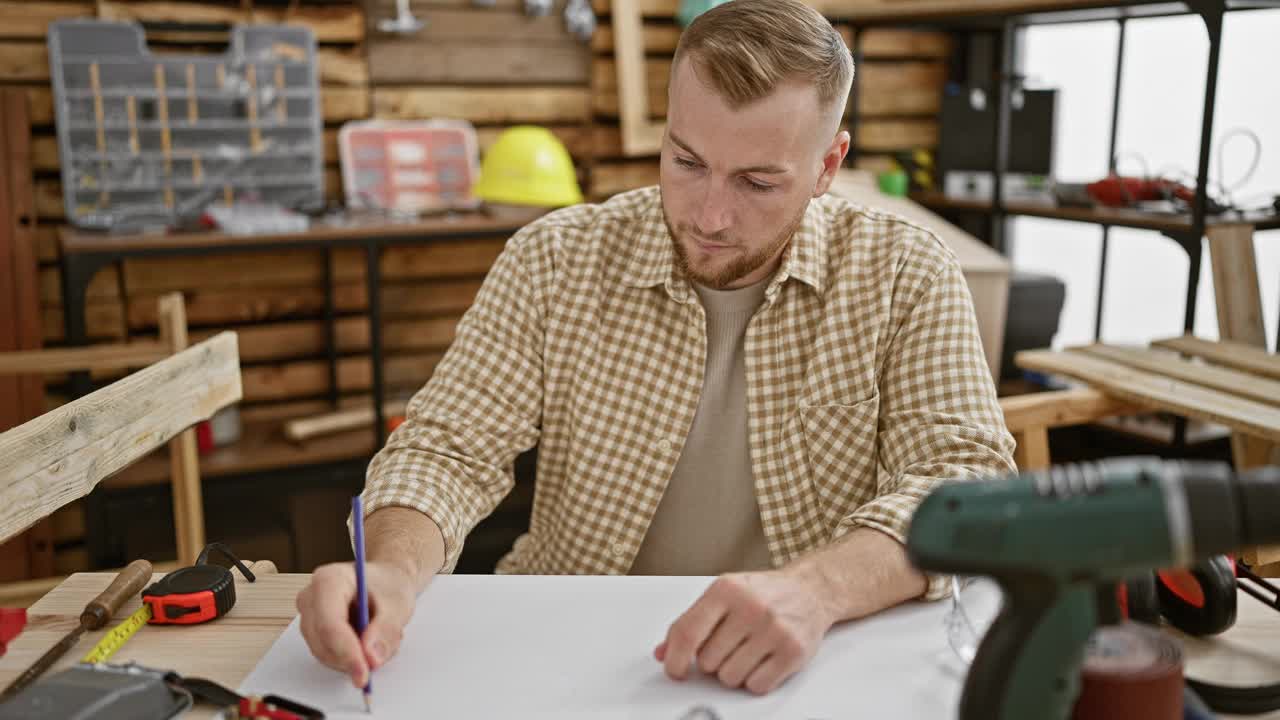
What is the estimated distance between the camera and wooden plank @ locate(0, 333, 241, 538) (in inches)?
46.8

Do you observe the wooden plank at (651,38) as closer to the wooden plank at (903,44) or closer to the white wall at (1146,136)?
the wooden plank at (903,44)

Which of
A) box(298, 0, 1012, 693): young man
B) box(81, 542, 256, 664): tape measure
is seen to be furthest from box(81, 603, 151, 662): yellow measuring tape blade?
box(298, 0, 1012, 693): young man

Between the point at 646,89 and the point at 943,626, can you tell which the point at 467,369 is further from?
the point at 646,89

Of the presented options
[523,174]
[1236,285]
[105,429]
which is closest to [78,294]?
[523,174]

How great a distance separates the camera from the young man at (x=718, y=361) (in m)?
1.40

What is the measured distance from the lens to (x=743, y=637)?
3.26 ft

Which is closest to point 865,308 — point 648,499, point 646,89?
point 648,499

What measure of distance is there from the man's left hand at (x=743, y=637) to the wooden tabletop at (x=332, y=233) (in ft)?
7.68

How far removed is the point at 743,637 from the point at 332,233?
2.41 metres

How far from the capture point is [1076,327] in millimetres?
3959

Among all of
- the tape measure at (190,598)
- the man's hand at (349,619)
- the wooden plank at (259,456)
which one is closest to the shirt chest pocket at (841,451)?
the man's hand at (349,619)

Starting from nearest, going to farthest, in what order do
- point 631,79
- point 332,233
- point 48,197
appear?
point 332,233, point 48,197, point 631,79

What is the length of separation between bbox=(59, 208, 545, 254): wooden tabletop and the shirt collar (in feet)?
5.40

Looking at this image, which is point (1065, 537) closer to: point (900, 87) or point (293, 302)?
point (293, 302)
